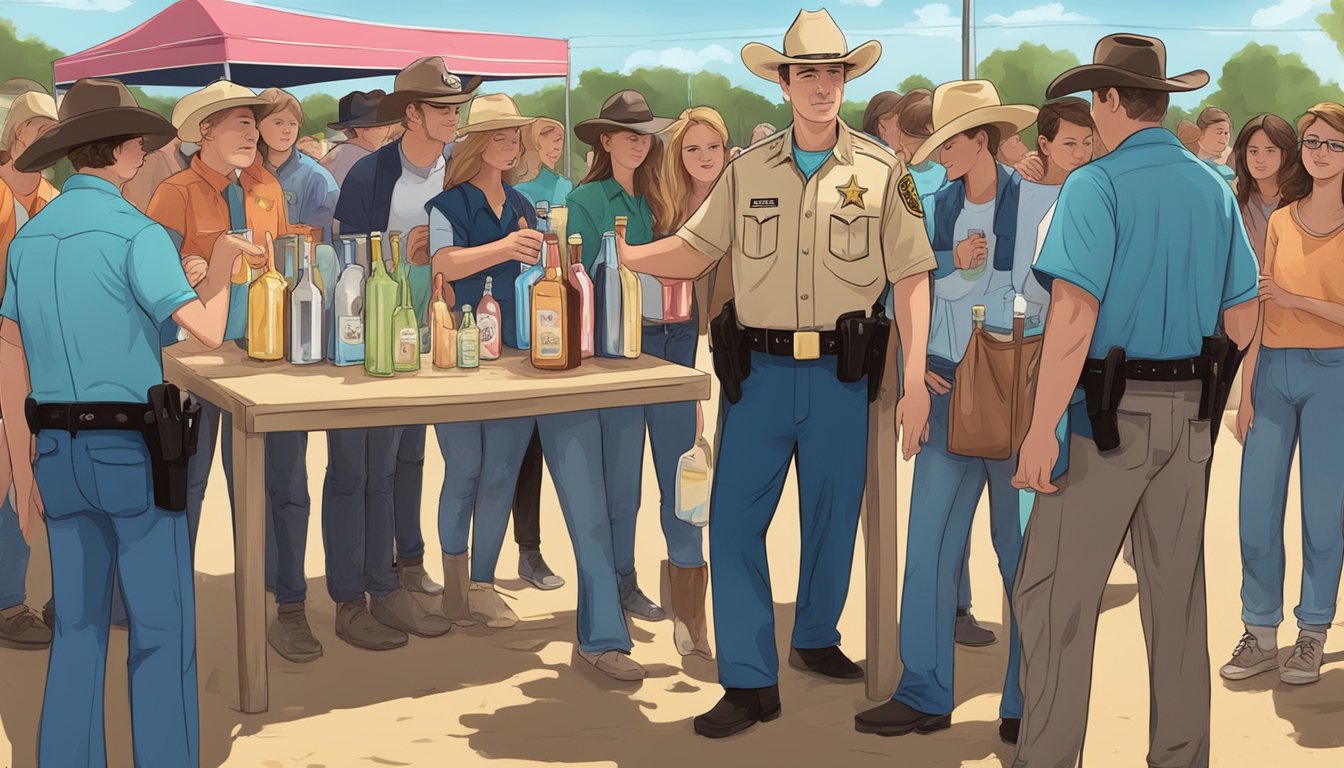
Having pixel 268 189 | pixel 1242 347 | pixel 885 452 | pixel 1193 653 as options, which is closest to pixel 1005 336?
pixel 885 452

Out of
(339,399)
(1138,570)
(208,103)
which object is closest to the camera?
(1138,570)

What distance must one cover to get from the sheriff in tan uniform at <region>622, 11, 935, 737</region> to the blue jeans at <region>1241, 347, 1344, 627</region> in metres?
1.28

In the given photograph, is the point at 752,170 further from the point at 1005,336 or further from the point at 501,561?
the point at 501,561

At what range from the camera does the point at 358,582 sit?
14.6 feet

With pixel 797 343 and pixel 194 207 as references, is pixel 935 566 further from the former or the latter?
pixel 194 207

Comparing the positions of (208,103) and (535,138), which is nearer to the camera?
(208,103)

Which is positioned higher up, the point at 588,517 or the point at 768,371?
the point at 768,371

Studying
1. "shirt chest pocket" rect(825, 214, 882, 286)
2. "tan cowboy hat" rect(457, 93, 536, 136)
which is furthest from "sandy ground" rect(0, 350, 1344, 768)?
"tan cowboy hat" rect(457, 93, 536, 136)

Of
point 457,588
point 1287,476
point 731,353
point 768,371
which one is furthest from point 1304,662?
point 457,588

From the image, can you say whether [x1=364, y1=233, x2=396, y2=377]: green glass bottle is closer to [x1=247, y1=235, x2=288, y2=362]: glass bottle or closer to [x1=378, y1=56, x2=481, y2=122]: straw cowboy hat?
[x1=247, y1=235, x2=288, y2=362]: glass bottle

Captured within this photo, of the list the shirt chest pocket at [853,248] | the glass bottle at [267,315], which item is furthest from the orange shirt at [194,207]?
the shirt chest pocket at [853,248]

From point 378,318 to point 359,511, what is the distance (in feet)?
2.99

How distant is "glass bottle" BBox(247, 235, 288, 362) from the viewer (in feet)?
12.9

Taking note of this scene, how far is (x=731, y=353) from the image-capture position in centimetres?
367
